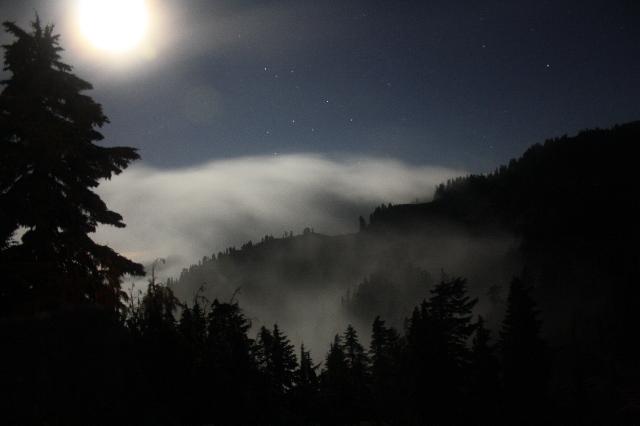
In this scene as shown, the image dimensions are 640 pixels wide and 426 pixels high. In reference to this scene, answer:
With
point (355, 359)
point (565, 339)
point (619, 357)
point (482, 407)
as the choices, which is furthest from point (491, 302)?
point (482, 407)

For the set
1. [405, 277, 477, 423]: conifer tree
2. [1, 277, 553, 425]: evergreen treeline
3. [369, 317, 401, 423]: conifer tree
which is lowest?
[369, 317, 401, 423]: conifer tree

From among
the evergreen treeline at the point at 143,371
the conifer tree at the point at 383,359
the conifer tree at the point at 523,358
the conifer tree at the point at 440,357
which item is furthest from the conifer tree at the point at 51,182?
the conifer tree at the point at 523,358

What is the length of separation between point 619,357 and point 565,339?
22.7 meters

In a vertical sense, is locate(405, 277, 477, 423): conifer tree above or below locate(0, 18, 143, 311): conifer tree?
below

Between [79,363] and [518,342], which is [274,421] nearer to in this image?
[79,363]

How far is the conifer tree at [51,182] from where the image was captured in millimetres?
11383

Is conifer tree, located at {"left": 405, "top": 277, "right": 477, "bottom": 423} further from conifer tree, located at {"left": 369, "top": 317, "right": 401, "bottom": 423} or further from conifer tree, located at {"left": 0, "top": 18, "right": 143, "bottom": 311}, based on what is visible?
conifer tree, located at {"left": 0, "top": 18, "right": 143, "bottom": 311}

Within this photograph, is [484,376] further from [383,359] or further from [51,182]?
[51,182]

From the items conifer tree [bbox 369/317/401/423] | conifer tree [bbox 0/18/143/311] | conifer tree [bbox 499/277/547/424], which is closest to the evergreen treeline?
conifer tree [bbox 0/18/143/311]

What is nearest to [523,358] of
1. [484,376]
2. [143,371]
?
[484,376]

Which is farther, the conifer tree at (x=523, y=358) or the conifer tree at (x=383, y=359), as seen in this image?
the conifer tree at (x=383, y=359)

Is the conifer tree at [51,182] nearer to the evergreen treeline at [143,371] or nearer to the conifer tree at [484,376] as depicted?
the evergreen treeline at [143,371]

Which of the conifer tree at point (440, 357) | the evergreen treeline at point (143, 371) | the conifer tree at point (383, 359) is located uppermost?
the evergreen treeline at point (143, 371)

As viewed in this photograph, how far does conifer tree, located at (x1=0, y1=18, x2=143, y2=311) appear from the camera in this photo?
1138 centimetres
